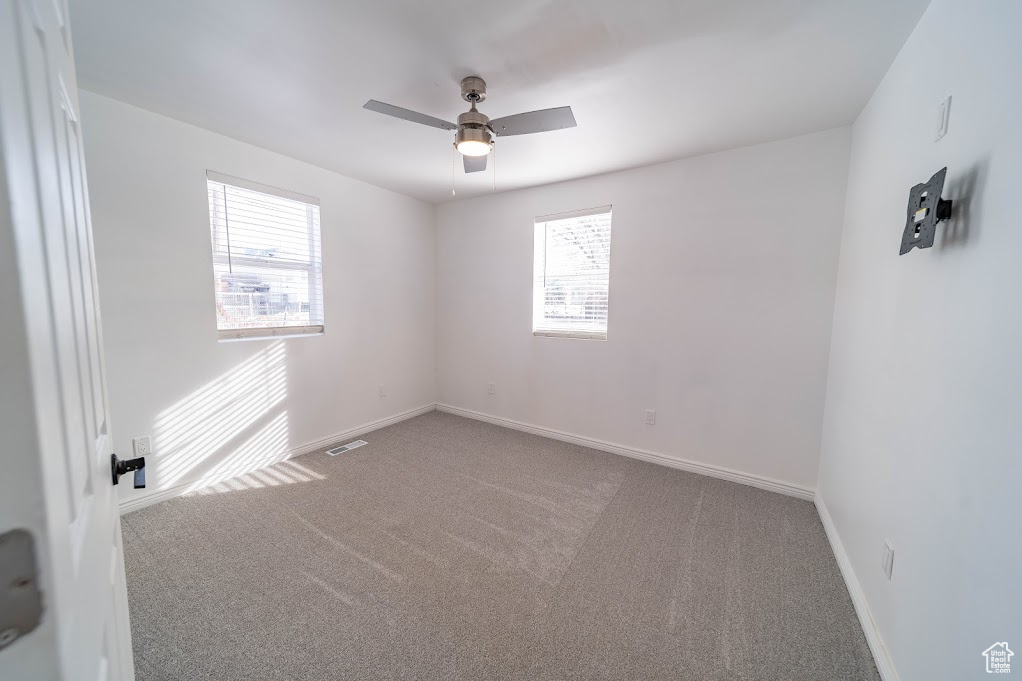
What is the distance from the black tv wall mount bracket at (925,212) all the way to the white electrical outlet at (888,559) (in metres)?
1.15

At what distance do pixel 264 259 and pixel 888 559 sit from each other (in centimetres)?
401

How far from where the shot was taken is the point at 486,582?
70.3 inches

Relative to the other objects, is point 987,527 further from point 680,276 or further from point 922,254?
point 680,276

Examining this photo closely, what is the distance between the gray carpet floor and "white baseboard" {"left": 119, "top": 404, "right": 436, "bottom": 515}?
0.09 m

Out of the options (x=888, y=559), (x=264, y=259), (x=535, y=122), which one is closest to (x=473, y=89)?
(x=535, y=122)

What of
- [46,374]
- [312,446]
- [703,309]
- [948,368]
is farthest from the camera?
[312,446]

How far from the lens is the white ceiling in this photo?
1.47 meters

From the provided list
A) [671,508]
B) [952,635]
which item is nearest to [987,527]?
[952,635]

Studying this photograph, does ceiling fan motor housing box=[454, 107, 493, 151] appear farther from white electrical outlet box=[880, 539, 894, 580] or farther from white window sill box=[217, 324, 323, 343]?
white electrical outlet box=[880, 539, 894, 580]

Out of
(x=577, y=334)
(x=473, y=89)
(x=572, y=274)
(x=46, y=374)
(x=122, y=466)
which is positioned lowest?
(x=122, y=466)

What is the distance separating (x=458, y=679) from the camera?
52.6 inches

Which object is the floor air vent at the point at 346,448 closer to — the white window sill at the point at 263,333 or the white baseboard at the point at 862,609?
the white window sill at the point at 263,333

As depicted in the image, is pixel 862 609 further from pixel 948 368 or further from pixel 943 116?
pixel 943 116

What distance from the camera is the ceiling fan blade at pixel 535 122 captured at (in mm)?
1716
